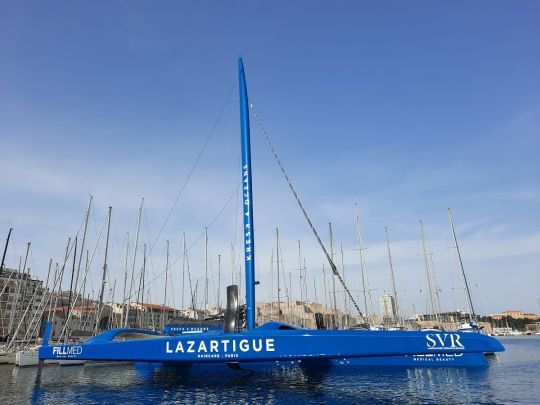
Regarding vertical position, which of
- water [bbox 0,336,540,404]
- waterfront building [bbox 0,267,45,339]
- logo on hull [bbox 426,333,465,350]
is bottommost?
water [bbox 0,336,540,404]

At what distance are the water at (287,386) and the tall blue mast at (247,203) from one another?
8.30 feet

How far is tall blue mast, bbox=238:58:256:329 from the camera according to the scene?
10383mm

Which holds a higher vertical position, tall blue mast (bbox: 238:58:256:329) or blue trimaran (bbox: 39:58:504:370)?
tall blue mast (bbox: 238:58:256:329)

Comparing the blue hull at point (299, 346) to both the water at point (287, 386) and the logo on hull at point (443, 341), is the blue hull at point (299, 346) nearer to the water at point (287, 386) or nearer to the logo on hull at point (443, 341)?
the logo on hull at point (443, 341)

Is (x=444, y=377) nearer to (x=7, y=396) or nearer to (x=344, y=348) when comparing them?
(x=344, y=348)

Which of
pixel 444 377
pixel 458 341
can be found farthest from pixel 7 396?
pixel 444 377

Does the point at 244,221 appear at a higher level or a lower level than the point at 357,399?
higher

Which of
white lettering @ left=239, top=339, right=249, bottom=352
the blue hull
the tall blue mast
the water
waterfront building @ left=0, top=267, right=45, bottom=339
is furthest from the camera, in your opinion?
waterfront building @ left=0, top=267, right=45, bottom=339

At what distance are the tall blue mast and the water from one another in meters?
2.53

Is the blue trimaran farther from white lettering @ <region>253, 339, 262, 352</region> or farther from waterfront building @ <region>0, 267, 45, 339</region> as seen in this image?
waterfront building @ <region>0, 267, 45, 339</region>

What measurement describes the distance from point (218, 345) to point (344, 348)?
10.3 ft

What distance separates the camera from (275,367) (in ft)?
56.1

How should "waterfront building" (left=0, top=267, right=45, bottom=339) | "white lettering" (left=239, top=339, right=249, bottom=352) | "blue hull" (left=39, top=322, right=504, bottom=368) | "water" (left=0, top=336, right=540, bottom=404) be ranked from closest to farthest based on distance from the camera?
"blue hull" (left=39, top=322, right=504, bottom=368) → "white lettering" (left=239, top=339, right=249, bottom=352) → "water" (left=0, top=336, right=540, bottom=404) → "waterfront building" (left=0, top=267, right=45, bottom=339)

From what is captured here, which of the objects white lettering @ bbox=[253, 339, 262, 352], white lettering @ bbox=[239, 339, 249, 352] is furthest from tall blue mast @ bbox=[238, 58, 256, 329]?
white lettering @ bbox=[253, 339, 262, 352]
